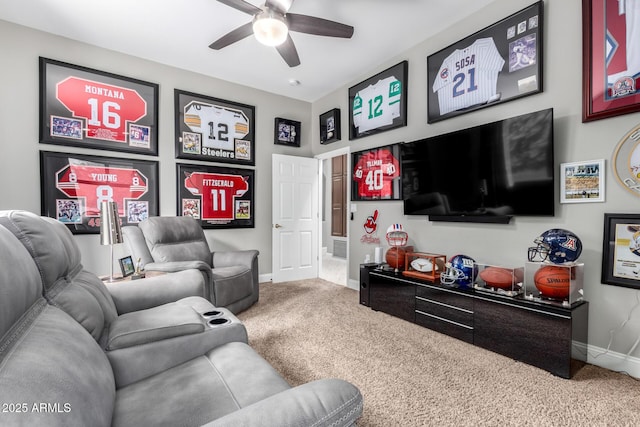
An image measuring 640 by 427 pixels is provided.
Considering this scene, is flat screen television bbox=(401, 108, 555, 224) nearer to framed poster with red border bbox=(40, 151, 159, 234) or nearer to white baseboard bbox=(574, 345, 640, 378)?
white baseboard bbox=(574, 345, 640, 378)

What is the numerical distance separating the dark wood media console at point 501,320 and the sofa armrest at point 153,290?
1.90 metres

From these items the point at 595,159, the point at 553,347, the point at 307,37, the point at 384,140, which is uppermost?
the point at 307,37

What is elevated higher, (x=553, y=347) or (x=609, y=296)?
(x=609, y=296)

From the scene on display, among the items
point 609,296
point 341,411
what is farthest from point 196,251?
point 609,296

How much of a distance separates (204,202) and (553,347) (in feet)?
12.7

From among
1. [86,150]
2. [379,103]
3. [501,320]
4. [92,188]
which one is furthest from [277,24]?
[501,320]

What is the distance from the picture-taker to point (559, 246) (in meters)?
2.04

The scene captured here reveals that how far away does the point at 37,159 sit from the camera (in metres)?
3.06

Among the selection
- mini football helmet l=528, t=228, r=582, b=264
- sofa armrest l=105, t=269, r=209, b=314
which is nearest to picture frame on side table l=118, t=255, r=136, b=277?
sofa armrest l=105, t=269, r=209, b=314

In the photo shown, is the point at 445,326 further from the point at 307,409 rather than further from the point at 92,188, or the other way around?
the point at 92,188

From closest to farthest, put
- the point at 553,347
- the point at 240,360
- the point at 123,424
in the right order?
the point at 123,424
the point at 240,360
the point at 553,347

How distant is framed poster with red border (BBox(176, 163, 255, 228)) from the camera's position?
153 inches

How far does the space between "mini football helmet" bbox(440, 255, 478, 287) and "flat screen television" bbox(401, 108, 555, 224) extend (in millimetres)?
435

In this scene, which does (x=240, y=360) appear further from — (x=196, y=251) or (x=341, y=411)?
(x=196, y=251)
